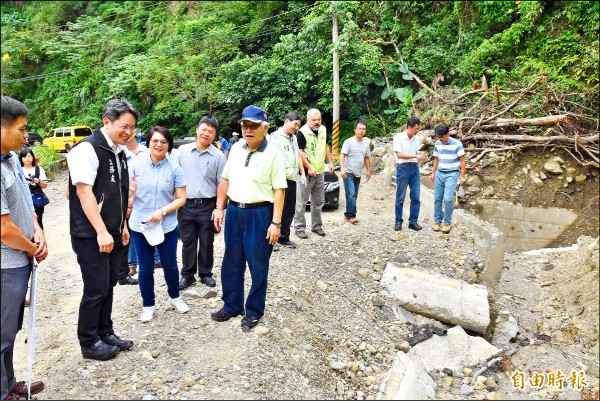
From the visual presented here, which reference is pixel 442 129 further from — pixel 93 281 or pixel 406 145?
pixel 93 281

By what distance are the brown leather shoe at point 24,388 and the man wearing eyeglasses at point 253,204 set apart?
156 centimetres

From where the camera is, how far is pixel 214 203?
4.82 meters

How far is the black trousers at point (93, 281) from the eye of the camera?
3236mm

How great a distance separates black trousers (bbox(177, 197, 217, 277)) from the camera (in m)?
4.75

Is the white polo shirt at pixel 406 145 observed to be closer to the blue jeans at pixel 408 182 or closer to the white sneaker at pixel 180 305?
the blue jeans at pixel 408 182

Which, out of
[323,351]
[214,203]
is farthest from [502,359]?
[214,203]

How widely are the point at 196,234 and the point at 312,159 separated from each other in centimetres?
210

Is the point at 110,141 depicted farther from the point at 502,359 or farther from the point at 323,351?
the point at 502,359

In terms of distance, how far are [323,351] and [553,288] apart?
4897mm

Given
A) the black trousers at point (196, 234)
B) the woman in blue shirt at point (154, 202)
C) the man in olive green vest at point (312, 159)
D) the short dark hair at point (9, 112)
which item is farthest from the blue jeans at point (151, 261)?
the man in olive green vest at point (312, 159)

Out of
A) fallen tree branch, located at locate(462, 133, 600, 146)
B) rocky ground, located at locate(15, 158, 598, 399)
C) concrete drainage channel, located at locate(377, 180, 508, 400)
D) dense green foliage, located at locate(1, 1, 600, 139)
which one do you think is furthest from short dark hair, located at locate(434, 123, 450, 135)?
dense green foliage, located at locate(1, 1, 600, 139)

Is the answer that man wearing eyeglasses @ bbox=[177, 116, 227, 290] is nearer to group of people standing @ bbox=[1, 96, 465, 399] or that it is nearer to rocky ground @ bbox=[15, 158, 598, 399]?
group of people standing @ bbox=[1, 96, 465, 399]

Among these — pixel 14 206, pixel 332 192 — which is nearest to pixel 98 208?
pixel 14 206

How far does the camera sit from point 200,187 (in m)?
4.69
